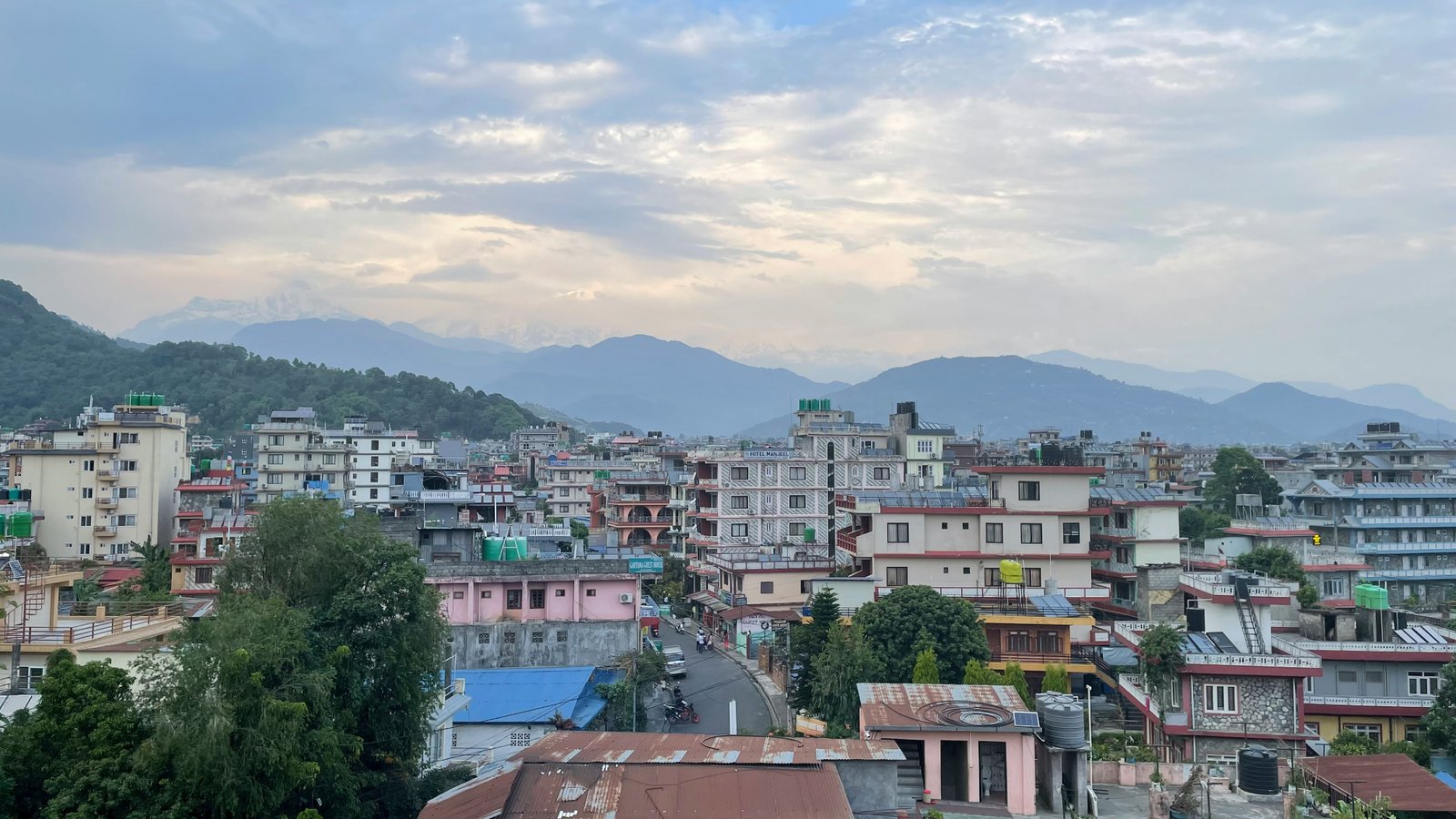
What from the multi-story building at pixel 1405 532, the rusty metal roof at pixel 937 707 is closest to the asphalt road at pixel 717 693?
the rusty metal roof at pixel 937 707

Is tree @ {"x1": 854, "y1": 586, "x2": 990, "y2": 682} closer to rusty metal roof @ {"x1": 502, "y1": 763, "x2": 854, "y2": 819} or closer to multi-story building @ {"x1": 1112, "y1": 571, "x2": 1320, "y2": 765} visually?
multi-story building @ {"x1": 1112, "y1": 571, "x2": 1320, "y2": 765}

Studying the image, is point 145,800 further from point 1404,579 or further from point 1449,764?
point 1404,579

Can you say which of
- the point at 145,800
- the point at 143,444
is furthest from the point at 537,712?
the point at 143,444

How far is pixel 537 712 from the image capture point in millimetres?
26297

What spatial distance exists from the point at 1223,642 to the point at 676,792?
15425 mm

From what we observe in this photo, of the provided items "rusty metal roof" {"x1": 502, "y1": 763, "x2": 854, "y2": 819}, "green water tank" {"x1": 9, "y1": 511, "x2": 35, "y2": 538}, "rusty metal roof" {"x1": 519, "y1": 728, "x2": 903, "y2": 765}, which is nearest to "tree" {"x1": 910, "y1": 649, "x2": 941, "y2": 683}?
"rusty metal roof" {"x1": 519, "y1": 728, "x2": 903, "y2": 765}

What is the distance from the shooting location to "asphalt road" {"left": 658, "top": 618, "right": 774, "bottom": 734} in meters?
29.7

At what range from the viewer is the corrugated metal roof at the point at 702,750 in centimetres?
1662

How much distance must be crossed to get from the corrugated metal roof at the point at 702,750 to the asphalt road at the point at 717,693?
418 inches

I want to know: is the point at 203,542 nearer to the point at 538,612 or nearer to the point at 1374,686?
the point at 538,612

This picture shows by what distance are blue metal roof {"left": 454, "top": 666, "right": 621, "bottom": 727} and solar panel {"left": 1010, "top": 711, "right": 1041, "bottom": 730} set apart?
11270 mm

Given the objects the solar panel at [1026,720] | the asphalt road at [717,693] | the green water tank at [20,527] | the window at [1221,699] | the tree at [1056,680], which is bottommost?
the asphalt road at [717,693]

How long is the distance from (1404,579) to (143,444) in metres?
56.3

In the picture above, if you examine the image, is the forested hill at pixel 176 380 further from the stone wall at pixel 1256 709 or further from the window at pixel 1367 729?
the window at pixel 1367 729
